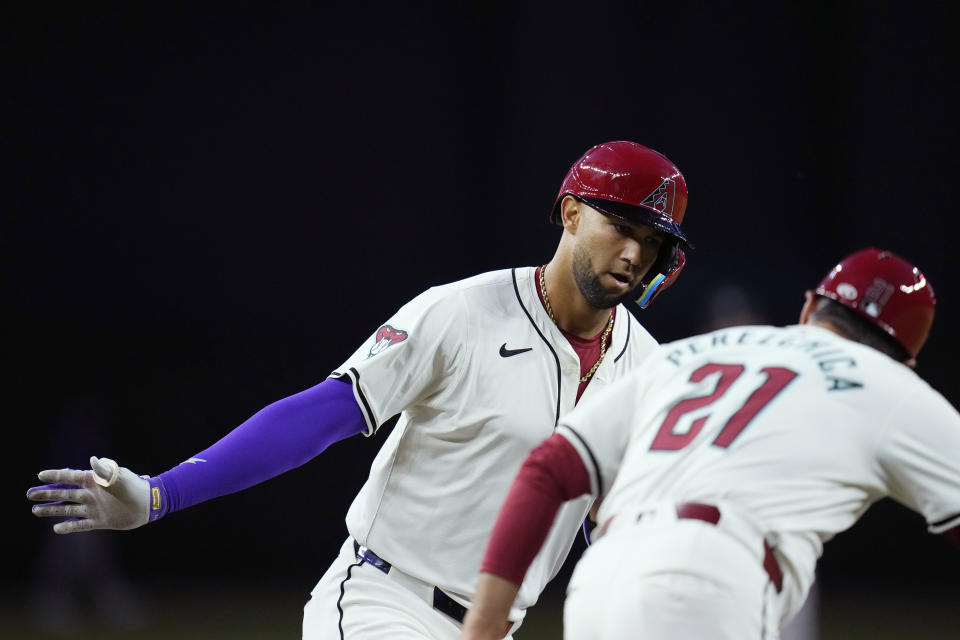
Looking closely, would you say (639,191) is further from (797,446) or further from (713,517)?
(713,517)

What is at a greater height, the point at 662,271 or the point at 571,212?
the point at 571,212

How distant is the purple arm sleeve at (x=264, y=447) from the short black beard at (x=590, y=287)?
0.78 m

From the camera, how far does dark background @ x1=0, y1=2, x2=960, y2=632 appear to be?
9.43 m

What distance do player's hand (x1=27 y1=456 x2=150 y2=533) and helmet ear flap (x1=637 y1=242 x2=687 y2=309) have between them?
1622 mm

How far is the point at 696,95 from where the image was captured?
10.7 meters

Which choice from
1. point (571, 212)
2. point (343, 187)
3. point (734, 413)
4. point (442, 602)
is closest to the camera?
point (734, 413)

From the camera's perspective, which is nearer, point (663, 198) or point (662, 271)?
point (663, 198)

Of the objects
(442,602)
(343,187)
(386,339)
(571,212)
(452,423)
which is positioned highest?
(571,212)

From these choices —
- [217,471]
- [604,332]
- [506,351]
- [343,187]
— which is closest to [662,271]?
[604,332]

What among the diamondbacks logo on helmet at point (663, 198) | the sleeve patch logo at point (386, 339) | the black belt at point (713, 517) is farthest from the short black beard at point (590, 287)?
the black belt at point (713, 517)

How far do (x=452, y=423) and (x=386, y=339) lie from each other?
0.31 metres

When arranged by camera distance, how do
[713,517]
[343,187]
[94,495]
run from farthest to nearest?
[343,187] < [94,495] < [713,517]

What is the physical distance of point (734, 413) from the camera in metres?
2.30

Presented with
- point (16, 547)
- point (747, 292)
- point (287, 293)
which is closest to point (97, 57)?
point (287, 293)
